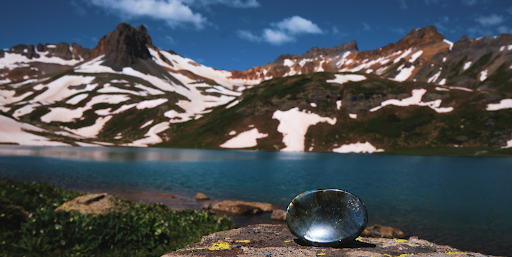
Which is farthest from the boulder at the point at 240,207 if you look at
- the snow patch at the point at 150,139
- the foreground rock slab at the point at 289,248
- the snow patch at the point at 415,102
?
the snow patch at the point at 415,102

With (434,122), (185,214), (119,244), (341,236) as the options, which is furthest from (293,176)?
(434,122)

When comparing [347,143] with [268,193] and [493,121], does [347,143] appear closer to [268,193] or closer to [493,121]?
[493,121]

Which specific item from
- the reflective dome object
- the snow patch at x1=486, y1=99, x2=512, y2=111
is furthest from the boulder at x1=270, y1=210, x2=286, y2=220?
the snow patch at x1=486, y1=99, x2=512, y2=111

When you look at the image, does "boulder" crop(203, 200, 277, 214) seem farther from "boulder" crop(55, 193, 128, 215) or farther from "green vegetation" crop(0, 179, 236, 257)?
"green vegetation" crop(0, 179, 236, 257)

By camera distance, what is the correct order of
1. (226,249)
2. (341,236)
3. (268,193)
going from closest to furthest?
(226,249), (341,236), (268,193)

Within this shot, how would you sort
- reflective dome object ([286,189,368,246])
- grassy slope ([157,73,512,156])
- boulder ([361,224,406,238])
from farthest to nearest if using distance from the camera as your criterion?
grassy slope ([157,73,512,156])
boulder ([361,224,406,238])
reflective dome object ([286,189,368,246])

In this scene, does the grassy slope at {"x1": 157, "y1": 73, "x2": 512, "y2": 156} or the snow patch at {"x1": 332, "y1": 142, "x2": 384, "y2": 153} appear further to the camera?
the snow patch at {"x1": 332, "y1": 142, "x2": 384, "y2": 153}
